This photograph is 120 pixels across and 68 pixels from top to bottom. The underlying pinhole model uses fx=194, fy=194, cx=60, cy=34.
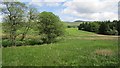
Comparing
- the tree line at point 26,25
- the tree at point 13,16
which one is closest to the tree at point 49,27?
the tree line at point 26,25

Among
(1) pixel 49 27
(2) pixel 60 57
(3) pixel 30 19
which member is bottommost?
(2) pixel 60 57

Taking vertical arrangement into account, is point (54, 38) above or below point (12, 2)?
below

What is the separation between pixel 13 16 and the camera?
47.3m

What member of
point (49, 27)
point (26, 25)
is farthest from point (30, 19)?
point (49, 27)

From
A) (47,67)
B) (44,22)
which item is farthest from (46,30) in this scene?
(47,67)

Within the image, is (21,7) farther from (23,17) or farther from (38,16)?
(38,16)

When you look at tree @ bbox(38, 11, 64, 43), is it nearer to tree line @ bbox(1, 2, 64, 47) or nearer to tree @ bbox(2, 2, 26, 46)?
tree line @ bbox(1, 2, 64, 47)

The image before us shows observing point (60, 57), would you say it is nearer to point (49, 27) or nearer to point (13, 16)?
point (13, 16)

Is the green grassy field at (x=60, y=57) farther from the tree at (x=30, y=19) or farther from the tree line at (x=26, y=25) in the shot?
the tree at (x=30, y=19)

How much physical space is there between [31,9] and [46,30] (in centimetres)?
710

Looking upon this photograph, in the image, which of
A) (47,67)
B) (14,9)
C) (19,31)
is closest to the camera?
(47,67)

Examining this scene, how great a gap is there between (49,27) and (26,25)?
6.10m

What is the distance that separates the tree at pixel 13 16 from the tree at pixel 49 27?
266 inches

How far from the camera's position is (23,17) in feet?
160
